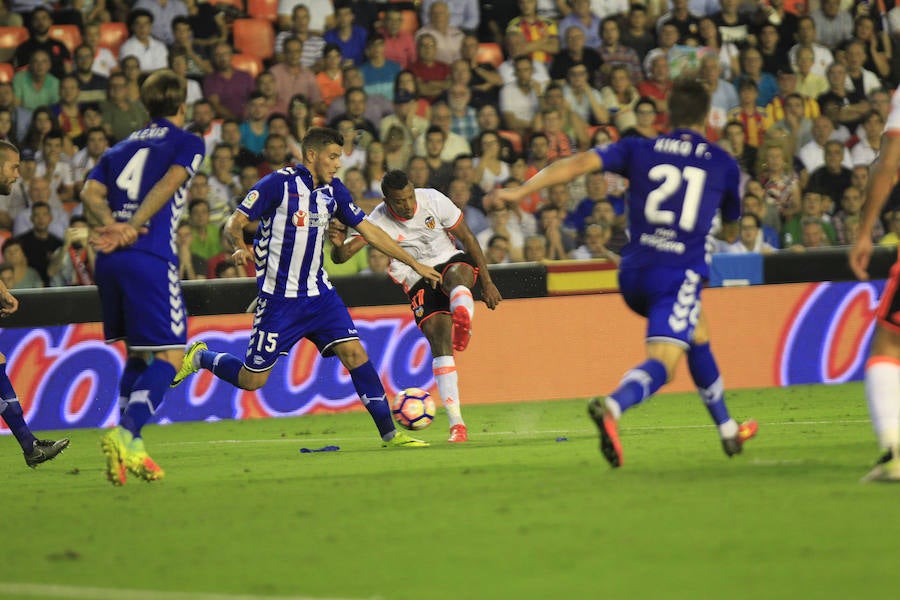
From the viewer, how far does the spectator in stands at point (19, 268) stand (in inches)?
550

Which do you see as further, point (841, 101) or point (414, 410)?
point (841, 101)

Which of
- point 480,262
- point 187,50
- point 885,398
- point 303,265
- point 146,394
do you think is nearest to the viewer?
point 885,398

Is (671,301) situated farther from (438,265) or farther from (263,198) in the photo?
(438,265)

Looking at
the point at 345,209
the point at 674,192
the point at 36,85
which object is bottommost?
the point at 345,209

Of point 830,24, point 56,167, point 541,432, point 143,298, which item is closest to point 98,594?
point 143,298

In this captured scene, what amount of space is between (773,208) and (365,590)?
41.4 ft

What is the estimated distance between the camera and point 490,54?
18.0m

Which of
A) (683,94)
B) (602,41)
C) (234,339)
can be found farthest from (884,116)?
(683,94)

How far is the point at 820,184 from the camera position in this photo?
17312 mm

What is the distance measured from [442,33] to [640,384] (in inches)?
431

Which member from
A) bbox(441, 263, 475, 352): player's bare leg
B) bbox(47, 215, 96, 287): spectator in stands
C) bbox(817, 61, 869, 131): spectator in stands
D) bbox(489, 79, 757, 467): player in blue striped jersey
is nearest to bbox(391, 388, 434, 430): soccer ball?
bbox(441, 263, 475, 352): player's bare leg

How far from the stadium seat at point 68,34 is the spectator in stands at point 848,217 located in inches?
349

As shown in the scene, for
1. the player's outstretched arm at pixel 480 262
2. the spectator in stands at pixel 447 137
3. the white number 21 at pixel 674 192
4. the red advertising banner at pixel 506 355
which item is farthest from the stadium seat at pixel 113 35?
the white number 21 at pixel 674 192

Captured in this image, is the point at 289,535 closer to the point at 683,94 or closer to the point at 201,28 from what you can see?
the point at 683,94
